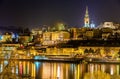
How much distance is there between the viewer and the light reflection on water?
1814 cm

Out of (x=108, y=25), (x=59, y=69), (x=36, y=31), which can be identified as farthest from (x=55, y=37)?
(x=59, y=69)

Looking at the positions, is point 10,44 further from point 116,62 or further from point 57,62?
point 116,62

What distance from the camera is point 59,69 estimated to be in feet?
63.1

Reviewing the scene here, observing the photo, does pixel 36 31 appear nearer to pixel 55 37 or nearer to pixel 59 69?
pixel 55 37

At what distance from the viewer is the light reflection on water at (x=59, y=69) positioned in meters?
18.1

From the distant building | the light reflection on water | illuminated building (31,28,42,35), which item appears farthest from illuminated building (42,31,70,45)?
the light reflection on water

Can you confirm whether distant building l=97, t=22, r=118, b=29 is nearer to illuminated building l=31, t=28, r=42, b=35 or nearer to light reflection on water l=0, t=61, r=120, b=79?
illuminated building l=31, t=28, r=42, b=35

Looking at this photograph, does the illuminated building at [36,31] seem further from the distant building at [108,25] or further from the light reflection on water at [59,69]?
the light reflection on water at [59,69]

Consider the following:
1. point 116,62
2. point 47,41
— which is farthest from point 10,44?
point 116,62

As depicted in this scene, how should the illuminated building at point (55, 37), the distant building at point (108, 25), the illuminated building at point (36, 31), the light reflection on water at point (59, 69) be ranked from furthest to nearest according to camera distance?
the distant building at point (108, 25) → the illuminated building at point (36, 31) → the illuminated building at point (55, 37) → the light reflection on water at point (59, 69)

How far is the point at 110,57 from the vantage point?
2012 centimetres

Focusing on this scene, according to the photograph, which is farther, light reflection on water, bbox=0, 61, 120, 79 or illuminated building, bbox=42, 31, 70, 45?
illuminated building, bbox=42, 31, 70, 45

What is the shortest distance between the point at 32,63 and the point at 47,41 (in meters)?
8.45

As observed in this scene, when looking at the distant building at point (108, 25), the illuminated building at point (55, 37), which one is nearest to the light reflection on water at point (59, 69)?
the illuminated building at point (55, 37)
